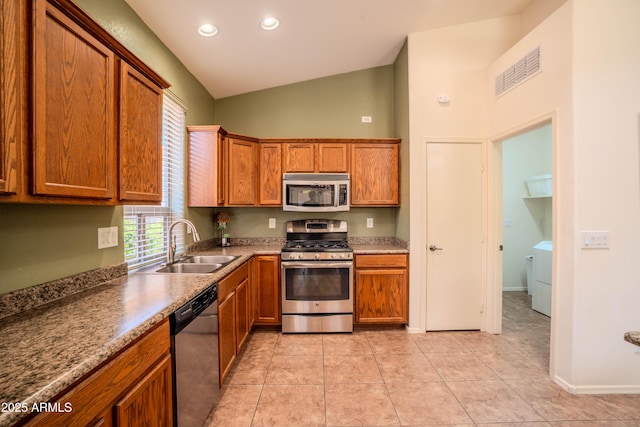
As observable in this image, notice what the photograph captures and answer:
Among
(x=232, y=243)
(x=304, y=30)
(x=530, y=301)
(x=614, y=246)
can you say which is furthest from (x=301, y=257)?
(x=530, y=301)

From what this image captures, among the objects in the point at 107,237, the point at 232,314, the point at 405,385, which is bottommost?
the point at 405,385

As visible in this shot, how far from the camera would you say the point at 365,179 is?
336 cm

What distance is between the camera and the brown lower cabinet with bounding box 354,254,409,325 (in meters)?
3.03

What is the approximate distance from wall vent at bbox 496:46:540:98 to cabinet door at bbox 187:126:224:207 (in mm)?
2948

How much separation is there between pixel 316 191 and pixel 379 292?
1357 millimetres

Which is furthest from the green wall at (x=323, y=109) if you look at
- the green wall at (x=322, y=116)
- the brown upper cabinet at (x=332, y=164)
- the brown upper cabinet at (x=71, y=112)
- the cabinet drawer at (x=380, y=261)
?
the brown upper cabinet at (x=71, y=112)

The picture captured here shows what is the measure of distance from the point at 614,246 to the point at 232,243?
364cm

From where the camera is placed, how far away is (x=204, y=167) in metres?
2.98

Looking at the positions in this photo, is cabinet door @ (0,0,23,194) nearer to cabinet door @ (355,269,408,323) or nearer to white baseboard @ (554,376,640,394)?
cabinet door @ (355,269,408,323)

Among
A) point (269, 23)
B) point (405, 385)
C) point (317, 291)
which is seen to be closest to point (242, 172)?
point (269, 23)

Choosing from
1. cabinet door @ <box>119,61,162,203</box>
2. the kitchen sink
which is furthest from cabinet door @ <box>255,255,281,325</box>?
cabinet door @ <box>119,61,162,203</box>

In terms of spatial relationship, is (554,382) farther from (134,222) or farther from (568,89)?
(134,222)

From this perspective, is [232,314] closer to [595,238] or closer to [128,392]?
[128,392]

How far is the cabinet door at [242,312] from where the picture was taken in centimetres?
238
